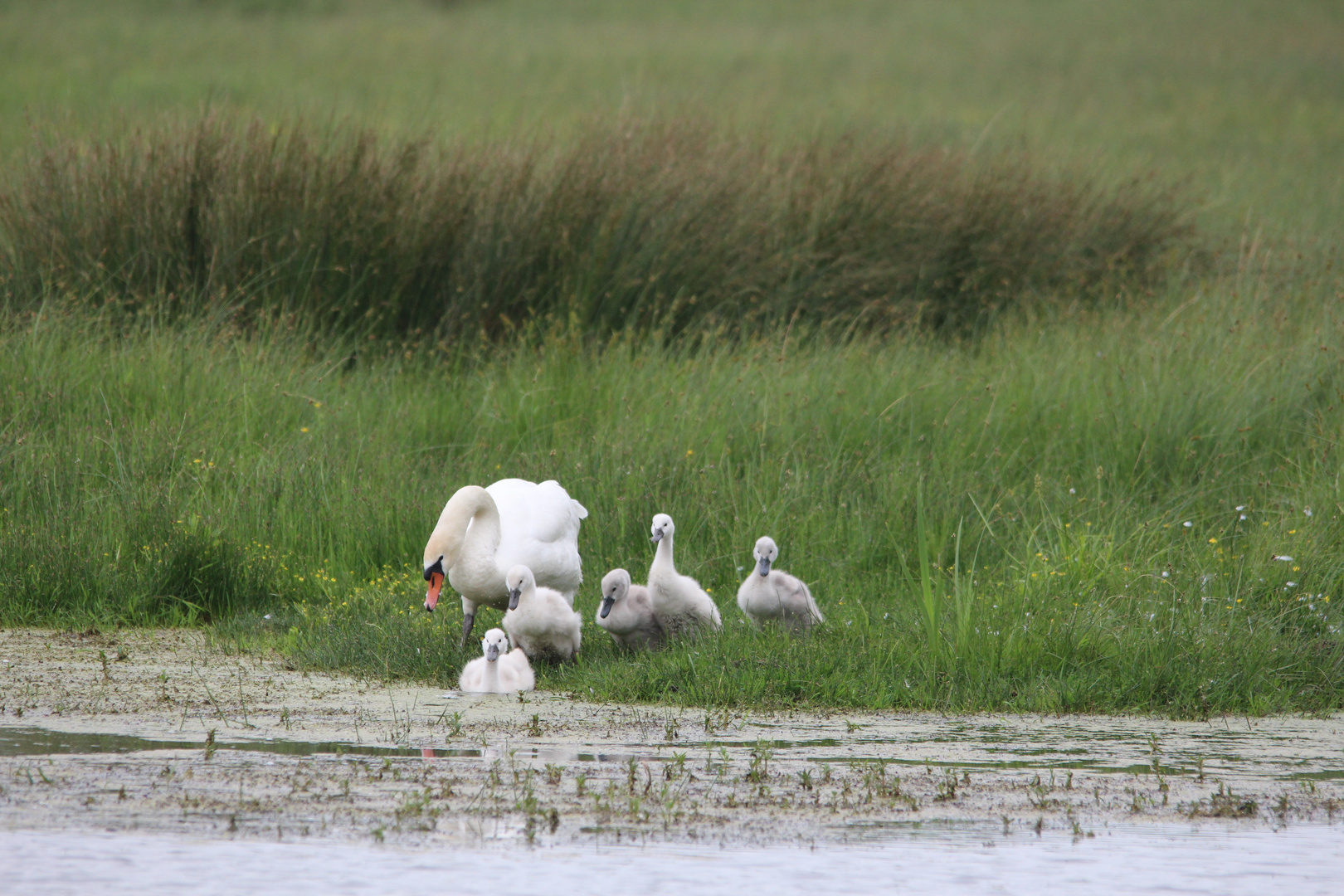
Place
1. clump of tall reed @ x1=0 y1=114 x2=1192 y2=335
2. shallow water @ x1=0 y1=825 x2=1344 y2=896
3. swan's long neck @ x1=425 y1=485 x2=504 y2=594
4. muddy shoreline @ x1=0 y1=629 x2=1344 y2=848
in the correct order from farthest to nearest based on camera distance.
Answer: clump of tall reed @ x1=0 y1=114 x2=1192 y2=335
swan's long neck @ x1=425 y1=485 x2=504 y2=594
muddy shoreline @ x1=0 y1=629 x2=1344 y2=848
shallow water @ x1=0 y1=825 x2=1344 y2=896

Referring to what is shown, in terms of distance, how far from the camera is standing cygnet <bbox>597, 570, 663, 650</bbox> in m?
7.01

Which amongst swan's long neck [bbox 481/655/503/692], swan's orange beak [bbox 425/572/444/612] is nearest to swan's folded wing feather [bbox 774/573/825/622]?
swan's long neck [bbox 481/655/503/692]

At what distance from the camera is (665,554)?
725cm

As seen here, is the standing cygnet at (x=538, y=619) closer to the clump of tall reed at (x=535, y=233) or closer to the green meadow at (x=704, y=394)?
the green meadow at (x=704, y=394)

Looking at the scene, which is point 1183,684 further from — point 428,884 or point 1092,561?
point 428,884

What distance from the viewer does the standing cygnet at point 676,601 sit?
7.16 meters

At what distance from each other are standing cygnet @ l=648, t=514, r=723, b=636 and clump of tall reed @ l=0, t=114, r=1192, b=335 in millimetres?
4667

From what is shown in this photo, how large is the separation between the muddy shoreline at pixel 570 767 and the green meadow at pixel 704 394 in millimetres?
457

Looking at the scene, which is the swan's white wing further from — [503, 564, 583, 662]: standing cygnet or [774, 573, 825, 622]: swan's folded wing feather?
[774, 573, 825, 622]: swan's folded wing feather

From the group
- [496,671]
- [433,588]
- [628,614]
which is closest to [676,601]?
[628,614]

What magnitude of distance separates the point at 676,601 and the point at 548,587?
2.19ft

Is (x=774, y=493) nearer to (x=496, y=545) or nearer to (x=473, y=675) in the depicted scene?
(x=496, y=545)

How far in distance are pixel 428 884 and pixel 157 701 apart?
258 cm

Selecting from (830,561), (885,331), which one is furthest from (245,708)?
(885,331)
